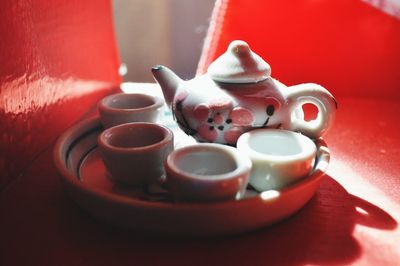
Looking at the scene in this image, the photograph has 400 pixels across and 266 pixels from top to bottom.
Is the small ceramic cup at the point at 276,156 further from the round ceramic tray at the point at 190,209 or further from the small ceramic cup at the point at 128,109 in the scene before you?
the small ceramic cup at the point at 128,109

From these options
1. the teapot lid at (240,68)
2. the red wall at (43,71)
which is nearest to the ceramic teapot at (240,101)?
the teapot lid at (240,68)

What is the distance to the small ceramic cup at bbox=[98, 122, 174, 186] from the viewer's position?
1.88 ft

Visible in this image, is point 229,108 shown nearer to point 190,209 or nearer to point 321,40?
point 190,209

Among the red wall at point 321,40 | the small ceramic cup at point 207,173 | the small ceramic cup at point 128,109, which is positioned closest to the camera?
the small ceramic cup at point 207,173

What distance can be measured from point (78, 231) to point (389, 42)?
0.88 m

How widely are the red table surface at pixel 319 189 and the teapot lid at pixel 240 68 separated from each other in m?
0.20

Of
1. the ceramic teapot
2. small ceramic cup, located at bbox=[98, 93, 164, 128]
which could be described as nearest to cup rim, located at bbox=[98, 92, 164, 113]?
small ceramic cup, located at bbox=[98, 93, 164, 128]

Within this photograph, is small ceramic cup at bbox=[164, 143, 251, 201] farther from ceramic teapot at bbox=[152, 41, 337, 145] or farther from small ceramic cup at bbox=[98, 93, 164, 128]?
small ceramic cup at bbox=[98, 93, 164, 128]

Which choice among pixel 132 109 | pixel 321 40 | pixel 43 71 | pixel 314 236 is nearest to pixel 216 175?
pixel 314 236

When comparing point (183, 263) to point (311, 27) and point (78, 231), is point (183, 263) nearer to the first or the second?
point (78, 231)

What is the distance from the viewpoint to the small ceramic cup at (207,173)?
487 millimetres

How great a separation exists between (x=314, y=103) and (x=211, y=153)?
195 mm

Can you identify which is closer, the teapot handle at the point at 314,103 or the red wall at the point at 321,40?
the teapot handle at the point at 314,103

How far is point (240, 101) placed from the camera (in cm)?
62
